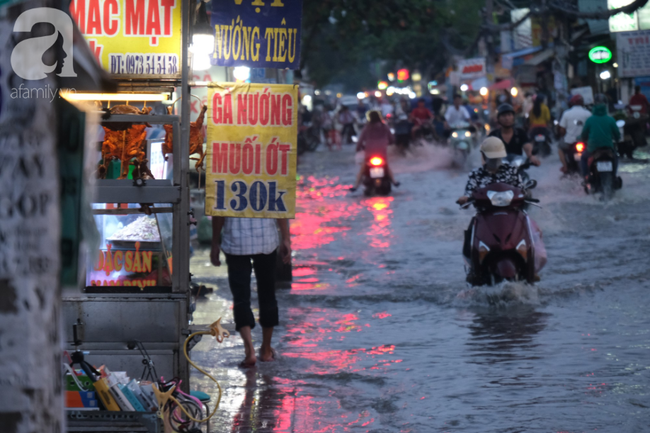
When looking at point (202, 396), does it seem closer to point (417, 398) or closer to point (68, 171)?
point (417, 398)

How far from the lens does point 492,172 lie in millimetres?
9211

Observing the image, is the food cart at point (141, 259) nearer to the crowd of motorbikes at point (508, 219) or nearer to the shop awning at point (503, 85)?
the crowd of motorbikes at point (508, 219)

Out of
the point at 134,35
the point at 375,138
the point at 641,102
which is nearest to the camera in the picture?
the point at 134,35

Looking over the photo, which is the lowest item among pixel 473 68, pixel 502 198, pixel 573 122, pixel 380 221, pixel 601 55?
pixel 380 221

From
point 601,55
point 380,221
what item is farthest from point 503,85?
point 380,221

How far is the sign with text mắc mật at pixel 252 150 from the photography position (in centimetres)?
558

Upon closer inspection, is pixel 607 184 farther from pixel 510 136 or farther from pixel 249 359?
pixel 249 359

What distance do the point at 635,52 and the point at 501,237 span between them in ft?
56.8

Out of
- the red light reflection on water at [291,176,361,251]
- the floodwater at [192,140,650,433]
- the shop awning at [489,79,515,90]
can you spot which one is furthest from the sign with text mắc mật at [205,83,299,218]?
the shop awning at [489,79,515,90]

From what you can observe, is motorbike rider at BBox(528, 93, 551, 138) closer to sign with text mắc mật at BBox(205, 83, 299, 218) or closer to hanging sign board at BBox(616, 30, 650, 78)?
hanging sign board at BBox(616, 30, 650, 78)

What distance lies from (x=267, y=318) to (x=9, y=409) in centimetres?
431

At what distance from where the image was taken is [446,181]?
842 inches

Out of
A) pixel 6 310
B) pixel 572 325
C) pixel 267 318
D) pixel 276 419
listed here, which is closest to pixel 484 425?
pixel 276 419

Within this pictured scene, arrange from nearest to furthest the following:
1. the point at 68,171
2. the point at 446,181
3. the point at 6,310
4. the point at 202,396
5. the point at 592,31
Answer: the point at 6,310 < the point at 68,171 < the point at 202,396 < the point at 446,181 < the point at 592,31
